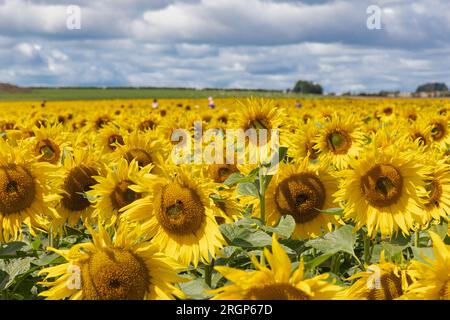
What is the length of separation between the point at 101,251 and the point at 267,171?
2.04m

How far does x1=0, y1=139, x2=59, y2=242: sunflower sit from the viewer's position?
167 inches

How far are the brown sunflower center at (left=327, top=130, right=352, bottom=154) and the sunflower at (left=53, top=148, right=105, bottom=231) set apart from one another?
3.64 meters

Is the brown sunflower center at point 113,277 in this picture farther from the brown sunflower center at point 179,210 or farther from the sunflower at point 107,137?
the sunflower at point 107,137

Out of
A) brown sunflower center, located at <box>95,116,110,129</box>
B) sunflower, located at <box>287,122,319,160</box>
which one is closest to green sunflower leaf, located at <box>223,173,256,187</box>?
sunflower, located at <box>287,122,319,160</box>

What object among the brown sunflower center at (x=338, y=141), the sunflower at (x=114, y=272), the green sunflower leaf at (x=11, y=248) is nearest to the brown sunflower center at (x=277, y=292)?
the sunflower at (x=114, y=272)

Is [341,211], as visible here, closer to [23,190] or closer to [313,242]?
[313,242]

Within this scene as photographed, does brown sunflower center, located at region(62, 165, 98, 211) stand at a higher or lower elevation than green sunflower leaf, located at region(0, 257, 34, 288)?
higher

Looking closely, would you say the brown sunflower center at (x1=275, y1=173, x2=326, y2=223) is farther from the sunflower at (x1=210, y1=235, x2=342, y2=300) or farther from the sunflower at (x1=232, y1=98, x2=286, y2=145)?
the sunflower at (x1=210, y1=235, x2=342, y2=300)

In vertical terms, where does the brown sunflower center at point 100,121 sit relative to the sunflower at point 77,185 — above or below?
above

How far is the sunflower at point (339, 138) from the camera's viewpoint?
728 cm

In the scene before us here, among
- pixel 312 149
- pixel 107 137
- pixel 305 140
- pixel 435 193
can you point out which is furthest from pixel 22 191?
pixel 312 149

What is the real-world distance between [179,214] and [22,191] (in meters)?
1.47

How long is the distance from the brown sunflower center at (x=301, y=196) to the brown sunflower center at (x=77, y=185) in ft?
6.09

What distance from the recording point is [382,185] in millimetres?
4297
